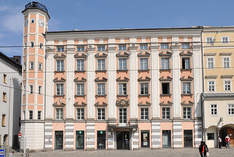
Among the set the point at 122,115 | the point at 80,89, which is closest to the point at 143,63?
the point at 122,115

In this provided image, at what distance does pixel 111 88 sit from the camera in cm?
4347

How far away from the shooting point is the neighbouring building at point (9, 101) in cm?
4430

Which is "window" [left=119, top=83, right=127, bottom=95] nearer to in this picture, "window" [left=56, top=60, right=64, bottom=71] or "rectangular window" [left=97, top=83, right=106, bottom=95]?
"rectangular window" [left=97, top=83, right=106, bottom=95]

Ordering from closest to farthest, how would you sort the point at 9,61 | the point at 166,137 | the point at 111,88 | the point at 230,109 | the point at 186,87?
1. the point at 230,109
2. the point at 166,137
3. the point at 186,87
4. the point at 111,88
5. the point at 9,61

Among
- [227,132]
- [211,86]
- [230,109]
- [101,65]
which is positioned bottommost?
[227,132]

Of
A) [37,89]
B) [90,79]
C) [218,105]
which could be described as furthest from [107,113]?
[218,105]

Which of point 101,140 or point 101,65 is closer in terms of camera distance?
point 101,140

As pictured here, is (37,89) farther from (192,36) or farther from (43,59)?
(192,36)

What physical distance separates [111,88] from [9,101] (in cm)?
1538

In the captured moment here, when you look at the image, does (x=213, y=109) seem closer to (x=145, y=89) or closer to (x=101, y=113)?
(x=145, y=89)

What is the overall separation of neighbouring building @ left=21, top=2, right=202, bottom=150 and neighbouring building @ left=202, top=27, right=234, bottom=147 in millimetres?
1183

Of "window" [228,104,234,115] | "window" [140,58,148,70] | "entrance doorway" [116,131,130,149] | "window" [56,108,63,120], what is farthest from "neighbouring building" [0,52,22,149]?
"window" [228,104,234,115]

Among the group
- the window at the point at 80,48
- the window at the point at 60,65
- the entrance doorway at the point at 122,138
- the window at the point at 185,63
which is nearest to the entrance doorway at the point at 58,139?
the entrance doorway at the point at 122,138

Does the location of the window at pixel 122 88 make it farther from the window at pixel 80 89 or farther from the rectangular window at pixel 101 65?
the window at pixel 80 89
